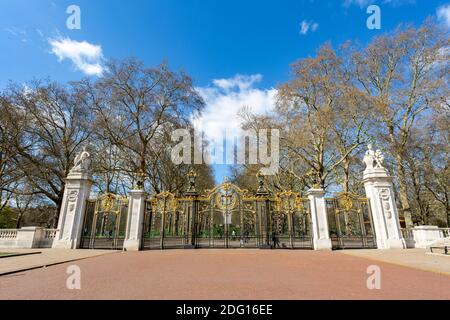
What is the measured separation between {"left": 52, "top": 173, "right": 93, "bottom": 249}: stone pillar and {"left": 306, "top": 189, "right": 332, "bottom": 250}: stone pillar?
12247mm

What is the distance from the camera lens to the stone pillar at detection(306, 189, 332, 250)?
491 inches

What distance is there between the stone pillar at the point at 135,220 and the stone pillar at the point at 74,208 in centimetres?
260

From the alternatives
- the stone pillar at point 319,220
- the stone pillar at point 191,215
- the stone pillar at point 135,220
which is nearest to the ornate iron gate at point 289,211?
the stone pillar at point 319,220

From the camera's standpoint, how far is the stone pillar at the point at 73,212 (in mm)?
12555

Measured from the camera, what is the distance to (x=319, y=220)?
12.8 metres

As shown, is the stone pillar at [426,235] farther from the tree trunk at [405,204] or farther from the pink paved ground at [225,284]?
the pink paved ground at [225,284]

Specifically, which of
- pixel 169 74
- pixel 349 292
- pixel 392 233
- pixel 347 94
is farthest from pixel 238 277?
pixel 169 74

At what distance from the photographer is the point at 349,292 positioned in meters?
4.42

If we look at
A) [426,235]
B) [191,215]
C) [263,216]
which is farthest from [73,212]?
[426,235]

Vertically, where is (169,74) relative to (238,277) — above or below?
above

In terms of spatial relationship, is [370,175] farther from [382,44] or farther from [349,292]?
[382,44]

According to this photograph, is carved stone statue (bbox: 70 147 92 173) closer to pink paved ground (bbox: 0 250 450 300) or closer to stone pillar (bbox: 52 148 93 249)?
stone pillar (bbox: 52 148 93 249)

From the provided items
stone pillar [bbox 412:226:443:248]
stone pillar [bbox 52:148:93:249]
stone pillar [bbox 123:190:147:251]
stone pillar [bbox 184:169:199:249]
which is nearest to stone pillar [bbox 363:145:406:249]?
stone pillar [bbox 412:226:443:248]
